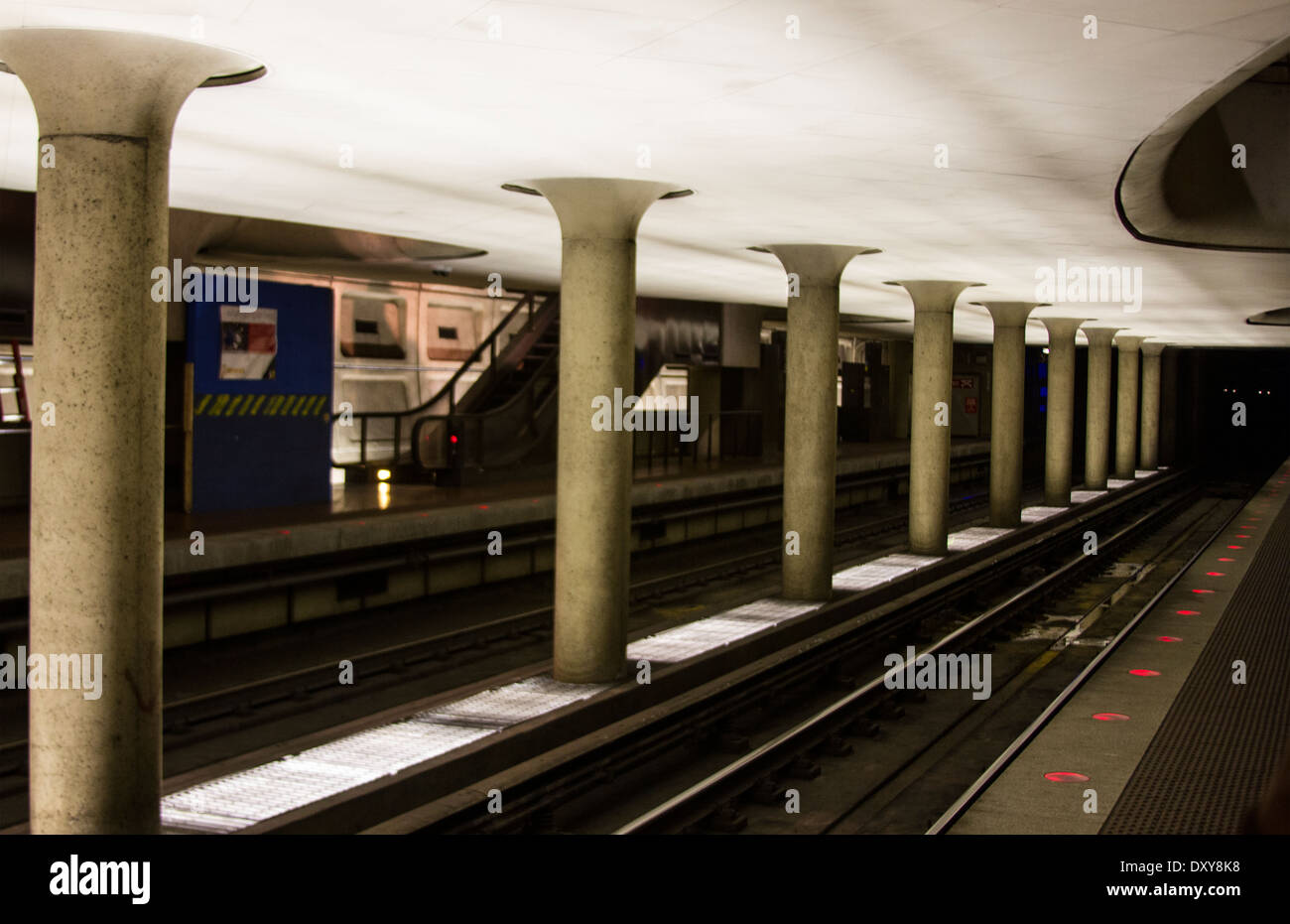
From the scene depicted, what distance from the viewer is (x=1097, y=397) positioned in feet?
88.8

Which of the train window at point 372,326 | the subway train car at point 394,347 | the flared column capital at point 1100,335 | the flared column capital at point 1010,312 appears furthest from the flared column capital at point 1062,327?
the train window at point 372,326

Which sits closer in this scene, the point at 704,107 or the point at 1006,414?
the point at 704,107

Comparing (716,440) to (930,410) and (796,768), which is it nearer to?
(930,410)

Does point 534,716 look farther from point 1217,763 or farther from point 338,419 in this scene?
point 338,419

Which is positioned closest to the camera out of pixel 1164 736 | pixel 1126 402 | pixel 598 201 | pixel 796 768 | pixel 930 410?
pixel 1164 736

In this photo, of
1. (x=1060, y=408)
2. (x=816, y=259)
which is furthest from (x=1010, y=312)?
(x=816, y=259)

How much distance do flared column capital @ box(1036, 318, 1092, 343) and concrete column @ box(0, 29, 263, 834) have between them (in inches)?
806

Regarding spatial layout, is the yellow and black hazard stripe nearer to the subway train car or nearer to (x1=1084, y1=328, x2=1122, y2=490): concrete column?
the subway train car

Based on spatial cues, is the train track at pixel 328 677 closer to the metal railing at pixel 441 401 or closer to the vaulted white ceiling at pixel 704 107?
the vaulted white ceiling at pixel 704 107

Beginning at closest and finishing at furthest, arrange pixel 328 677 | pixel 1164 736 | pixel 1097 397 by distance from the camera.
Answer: pixel 1164 736, pixel 328 677, pixel 1097 397

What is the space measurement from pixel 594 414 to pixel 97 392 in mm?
4107

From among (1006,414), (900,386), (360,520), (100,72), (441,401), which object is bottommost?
(360,520)
